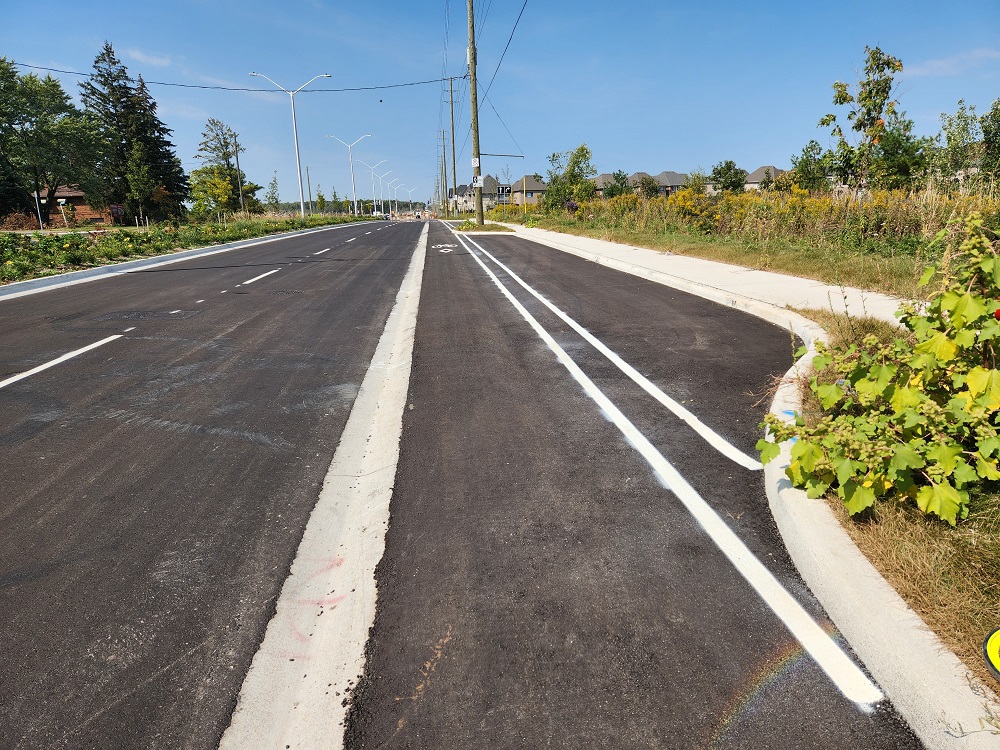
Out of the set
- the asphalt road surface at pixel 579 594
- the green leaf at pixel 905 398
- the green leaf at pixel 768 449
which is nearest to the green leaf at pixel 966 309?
the green leaf at pixel 905 398

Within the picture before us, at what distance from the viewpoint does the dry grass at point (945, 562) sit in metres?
2.08

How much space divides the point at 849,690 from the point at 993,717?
39cm

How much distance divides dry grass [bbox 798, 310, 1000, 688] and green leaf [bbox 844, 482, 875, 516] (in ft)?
0.36

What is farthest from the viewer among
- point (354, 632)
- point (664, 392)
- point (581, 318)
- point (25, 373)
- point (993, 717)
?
point (581, 318)

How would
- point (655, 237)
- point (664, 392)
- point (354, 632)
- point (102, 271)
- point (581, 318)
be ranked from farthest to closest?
point (655, 237)
point (102, 271)
point (581, 318)
point (664, 392)
point (354, 632)

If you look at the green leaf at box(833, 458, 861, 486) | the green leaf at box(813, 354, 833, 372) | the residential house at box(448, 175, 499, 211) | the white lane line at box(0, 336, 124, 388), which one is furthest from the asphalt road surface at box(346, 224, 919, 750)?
the residential house at box(448, 175, 499, 211)

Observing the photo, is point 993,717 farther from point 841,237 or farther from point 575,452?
point 841,237

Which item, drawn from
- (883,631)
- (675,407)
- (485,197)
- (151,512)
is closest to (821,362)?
(883,631)

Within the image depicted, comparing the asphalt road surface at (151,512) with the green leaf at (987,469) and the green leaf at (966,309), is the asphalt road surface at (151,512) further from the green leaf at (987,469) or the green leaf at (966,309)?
the green leaf at (966,309)

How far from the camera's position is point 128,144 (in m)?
65.7

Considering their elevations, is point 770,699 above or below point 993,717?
below

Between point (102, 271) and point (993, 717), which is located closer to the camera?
point (993, 717)

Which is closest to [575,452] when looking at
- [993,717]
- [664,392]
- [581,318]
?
[664,392]

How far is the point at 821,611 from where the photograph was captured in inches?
95.1
